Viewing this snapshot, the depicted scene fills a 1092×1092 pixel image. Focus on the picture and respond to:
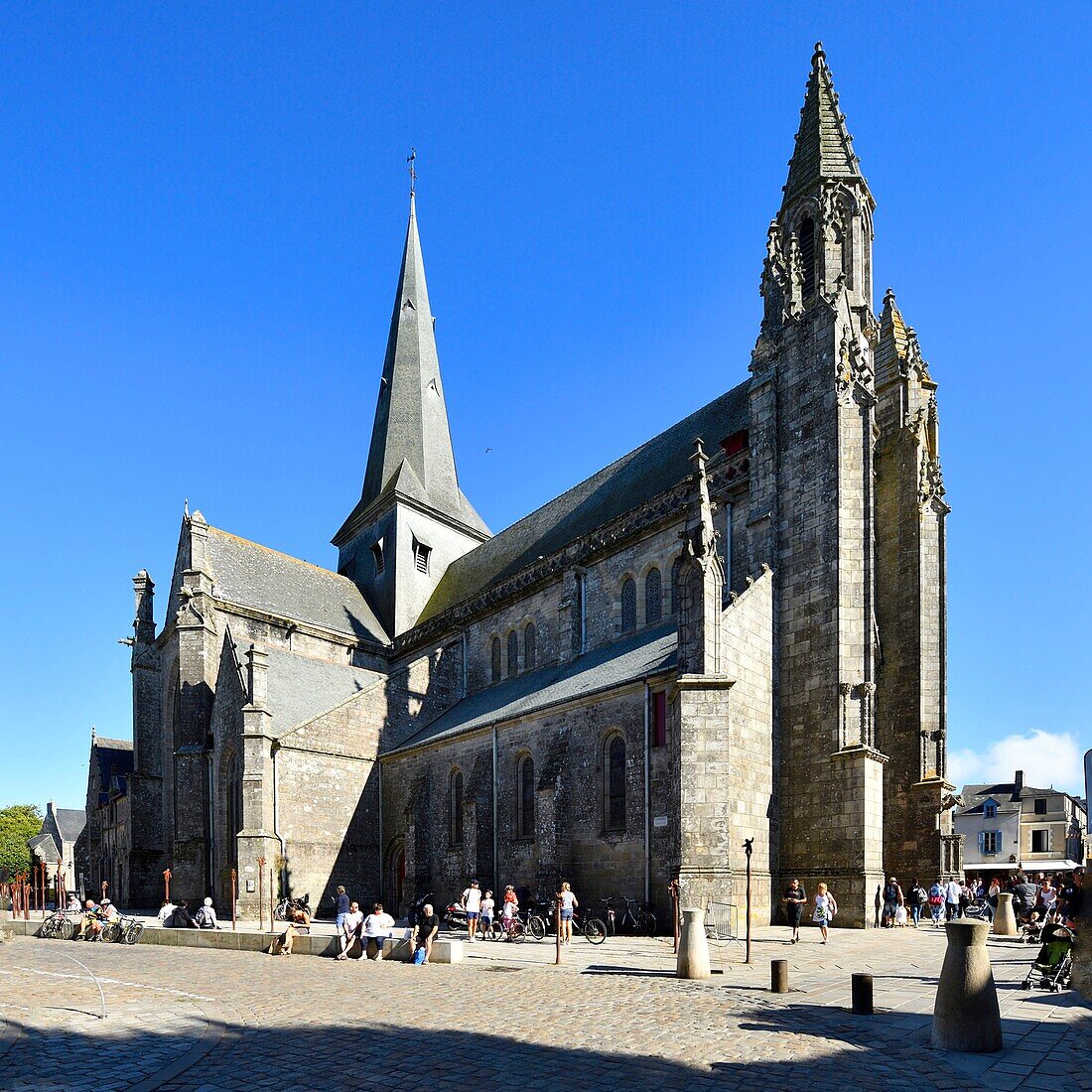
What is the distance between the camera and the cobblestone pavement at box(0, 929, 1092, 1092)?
27.1 feet

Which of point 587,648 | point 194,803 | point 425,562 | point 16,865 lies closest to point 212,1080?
point 587,648

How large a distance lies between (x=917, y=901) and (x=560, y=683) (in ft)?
37.6

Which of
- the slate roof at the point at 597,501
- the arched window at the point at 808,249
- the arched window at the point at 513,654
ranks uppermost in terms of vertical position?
the arched window at the point at 808,249

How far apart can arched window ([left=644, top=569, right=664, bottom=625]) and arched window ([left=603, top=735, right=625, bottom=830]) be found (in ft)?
17.5

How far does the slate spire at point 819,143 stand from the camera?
28203 mm

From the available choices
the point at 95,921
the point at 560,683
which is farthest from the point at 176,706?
the point at 560,683

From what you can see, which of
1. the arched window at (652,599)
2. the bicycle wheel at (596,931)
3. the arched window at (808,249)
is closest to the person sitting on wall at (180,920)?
the bicycle wheel at (596,931)

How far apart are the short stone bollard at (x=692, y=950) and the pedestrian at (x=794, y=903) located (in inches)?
184

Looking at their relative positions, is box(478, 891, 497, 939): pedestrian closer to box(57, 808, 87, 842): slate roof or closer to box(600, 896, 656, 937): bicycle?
box(600, 896, 656, 937): bicycle

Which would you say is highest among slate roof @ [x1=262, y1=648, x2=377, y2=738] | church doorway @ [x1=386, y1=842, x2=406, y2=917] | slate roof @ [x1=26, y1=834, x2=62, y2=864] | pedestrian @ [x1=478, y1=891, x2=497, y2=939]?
slate roof @ [x1=262, y1=648, x2=377, y2=738]

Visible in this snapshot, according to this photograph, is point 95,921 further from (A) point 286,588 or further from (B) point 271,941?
(A) point 286,588

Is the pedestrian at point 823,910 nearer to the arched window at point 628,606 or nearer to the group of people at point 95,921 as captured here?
the arched window at point 628,606

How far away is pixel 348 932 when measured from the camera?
62.0ft

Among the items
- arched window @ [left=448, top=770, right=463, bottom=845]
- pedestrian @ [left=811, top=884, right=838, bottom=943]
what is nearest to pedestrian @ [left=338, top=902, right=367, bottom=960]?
pedestrian @ [left=811, top=884, right=838, bottom=943]
